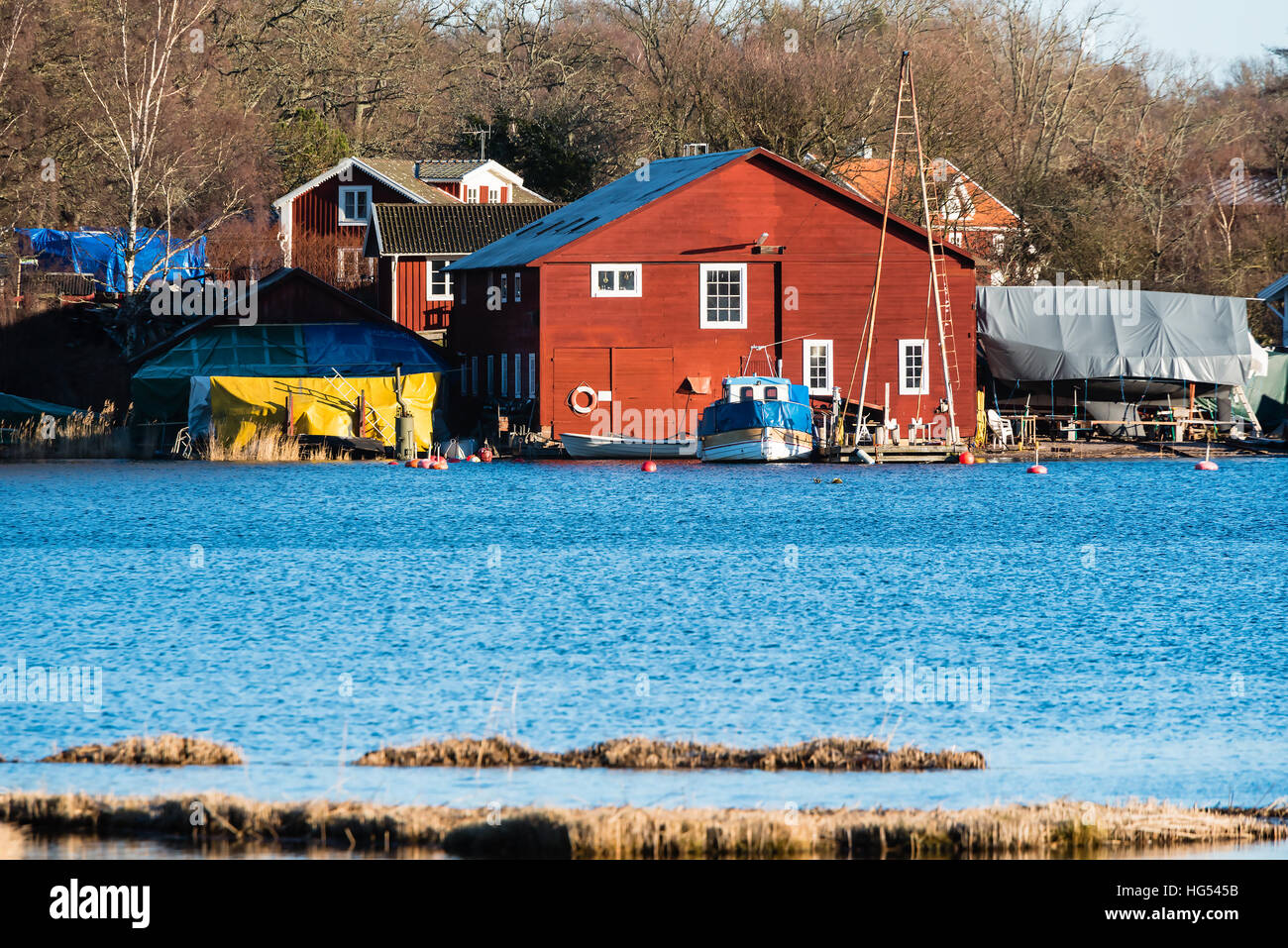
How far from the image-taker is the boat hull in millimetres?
51594

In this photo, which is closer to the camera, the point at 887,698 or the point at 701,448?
the point at 887,698

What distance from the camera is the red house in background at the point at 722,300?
5469 cm

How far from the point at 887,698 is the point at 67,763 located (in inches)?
310

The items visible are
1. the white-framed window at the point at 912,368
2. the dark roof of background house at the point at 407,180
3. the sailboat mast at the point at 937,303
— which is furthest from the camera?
the dark roof of background house at the point at 407,180

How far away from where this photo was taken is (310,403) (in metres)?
52.6

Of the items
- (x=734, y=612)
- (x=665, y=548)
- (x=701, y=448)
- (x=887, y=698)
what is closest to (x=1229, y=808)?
(x=887, y=698)

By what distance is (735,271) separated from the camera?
55.3 m

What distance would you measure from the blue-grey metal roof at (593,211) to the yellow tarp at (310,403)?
5677 millimetres

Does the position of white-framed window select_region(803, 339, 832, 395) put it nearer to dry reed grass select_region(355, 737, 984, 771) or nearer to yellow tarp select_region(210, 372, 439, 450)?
yellow tarp select_region(210, 372, 439, 450)

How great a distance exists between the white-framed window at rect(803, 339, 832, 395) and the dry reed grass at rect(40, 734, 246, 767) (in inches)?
1657

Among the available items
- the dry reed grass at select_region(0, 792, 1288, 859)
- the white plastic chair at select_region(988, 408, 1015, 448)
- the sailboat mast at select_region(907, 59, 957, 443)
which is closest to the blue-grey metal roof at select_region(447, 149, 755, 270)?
the sailboat mast at select_region(907, 59, 957, 443)

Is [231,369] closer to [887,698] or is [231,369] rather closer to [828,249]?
[828,249]

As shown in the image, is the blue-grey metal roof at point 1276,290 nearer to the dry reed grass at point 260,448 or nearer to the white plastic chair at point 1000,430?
the white plastic chair at point 1000,430

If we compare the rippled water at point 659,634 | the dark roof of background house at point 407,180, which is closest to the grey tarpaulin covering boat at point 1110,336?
the rippled water at point 659,634
